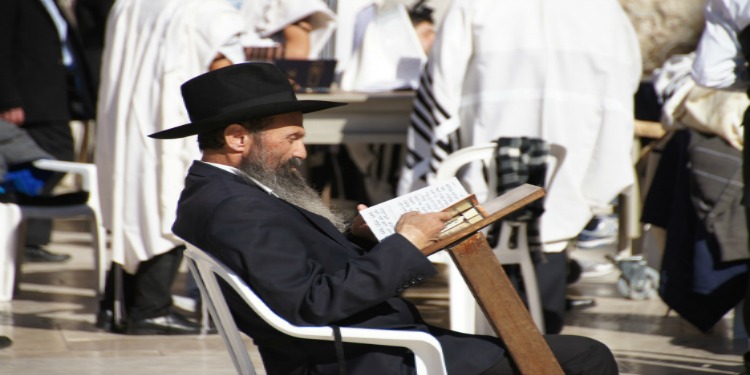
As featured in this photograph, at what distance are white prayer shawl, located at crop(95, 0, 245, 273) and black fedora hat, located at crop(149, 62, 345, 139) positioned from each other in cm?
205

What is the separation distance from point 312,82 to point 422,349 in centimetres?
323

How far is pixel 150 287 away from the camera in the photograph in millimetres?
5309

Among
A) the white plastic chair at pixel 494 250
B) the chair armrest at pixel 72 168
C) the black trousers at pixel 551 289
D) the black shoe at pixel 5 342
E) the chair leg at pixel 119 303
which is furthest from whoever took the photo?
the chair armrest at pixel 72 168

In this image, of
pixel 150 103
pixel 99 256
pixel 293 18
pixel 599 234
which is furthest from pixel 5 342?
pixel 599 234

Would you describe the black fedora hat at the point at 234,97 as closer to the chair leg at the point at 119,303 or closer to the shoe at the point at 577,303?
the chair leg at the point at 119,303

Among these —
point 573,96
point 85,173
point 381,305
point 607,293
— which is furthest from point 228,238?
point 607,293

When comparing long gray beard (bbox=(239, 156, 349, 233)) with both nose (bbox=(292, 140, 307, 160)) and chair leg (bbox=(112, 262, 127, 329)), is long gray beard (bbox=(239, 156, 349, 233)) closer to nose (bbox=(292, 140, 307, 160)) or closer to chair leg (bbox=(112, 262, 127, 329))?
nose (bbox=(292, 140, 307, 160))

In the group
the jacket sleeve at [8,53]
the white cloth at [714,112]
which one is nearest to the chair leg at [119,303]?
the jacket sleeve at [8,53]

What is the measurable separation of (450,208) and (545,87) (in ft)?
7.72

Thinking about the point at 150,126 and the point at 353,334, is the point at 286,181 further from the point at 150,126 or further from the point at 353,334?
the point at 150,126

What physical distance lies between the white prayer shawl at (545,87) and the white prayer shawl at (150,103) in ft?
3.22

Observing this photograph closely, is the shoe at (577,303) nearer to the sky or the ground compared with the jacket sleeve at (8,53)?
nearer to the ground

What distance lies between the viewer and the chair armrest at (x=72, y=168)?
5652 millimetres

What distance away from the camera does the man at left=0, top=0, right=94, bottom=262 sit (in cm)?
678
